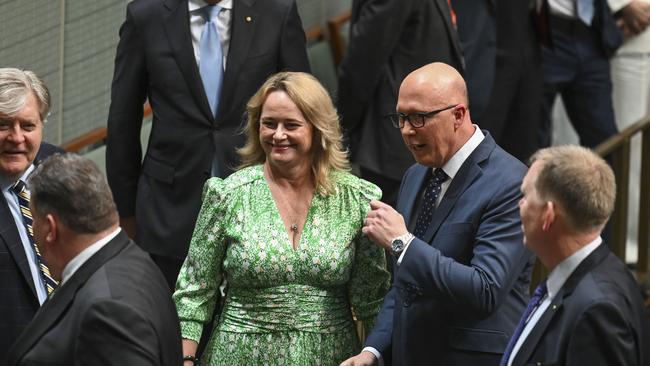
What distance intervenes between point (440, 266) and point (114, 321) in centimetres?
123

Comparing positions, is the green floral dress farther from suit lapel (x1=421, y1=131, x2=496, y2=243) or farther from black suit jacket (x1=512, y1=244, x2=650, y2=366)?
black suit jacket (x1=512, y1=244, x2=650, y2=366)

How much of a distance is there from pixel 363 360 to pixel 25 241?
1194 mm

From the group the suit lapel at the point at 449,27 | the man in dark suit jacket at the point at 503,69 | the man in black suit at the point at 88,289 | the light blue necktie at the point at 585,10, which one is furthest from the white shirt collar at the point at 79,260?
the light blue necktie at the point at 585,10

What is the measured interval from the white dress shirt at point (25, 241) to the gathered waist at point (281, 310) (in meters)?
0.64

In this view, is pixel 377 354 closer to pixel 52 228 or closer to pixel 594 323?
pixel 594 323

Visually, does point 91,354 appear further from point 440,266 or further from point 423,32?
point 423,32

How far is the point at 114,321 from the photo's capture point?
3713mm

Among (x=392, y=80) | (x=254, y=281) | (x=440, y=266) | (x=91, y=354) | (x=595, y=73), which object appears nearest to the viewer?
(x=91, y=354)

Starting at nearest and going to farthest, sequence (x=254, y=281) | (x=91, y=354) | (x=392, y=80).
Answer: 1. (x=91, y=354)
2. (x=254, y=281)
3. (x=392, y=80)

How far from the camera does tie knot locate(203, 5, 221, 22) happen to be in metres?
5.80

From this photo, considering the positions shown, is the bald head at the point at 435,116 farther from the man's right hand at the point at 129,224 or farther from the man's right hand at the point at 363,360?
the man's right hand at the point at 129,224

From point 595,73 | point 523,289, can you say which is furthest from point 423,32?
point 523,289

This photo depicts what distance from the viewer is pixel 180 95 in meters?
5.75

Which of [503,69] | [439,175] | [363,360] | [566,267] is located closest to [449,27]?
[503,69]
